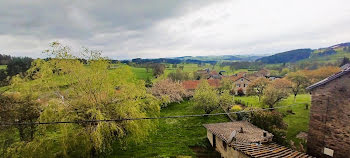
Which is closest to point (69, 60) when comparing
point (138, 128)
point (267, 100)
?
point (138, 128)

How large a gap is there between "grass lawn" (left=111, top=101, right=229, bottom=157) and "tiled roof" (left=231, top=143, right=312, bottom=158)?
5845 millimetres

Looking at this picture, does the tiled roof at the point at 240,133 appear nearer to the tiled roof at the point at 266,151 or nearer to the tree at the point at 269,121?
the tiled roof at the point at 266,151

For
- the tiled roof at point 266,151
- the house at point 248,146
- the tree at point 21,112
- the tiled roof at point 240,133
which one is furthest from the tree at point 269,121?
the tree at point 21,112

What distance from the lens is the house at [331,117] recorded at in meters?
12.9

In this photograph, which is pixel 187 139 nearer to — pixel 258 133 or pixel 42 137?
pixel 258 133

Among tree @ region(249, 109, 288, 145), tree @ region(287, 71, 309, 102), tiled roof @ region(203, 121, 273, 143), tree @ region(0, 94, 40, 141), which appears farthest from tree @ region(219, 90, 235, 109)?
tree @ region(0, 94, 40, 141)

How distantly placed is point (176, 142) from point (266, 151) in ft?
36.6

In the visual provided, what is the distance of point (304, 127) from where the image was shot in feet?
82.7

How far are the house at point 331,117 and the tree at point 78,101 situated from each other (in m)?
12.9

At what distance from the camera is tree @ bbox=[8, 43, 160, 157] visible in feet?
45.9

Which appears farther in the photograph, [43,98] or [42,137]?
[43,98]

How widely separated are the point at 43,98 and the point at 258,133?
1890 cm

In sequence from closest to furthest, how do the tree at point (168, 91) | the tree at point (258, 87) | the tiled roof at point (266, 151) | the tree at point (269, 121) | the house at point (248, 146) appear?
the tiled roof at point (266, 151)
the house at point (248, 146)
the tree at point (269, 121)
the tree at point (258, 87)
the tree at point (168, 91)

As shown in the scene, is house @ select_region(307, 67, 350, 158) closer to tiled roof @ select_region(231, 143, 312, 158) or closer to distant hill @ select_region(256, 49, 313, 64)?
tiled roof @ select_region(231, 143, 312, 158)
